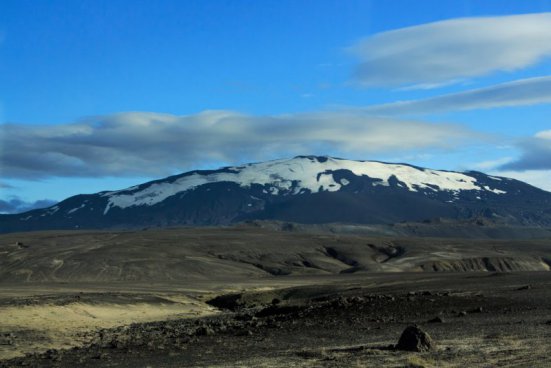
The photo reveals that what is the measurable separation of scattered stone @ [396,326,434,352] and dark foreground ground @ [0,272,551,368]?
0.96 ft

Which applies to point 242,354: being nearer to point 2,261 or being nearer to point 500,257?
point 2,261

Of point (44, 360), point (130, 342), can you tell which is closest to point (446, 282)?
point (130, 342)

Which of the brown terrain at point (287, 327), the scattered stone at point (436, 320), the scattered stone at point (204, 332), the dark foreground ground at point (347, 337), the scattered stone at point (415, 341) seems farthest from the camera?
the scattered stone at point (204, 332)

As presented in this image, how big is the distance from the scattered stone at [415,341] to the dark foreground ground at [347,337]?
0.96 ft

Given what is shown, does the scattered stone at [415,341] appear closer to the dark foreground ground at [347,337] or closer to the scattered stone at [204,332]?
the dark foreground ground at [347,337]

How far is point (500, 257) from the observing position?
128 metres

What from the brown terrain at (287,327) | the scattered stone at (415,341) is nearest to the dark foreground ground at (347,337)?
the brown terrain at (287,327)

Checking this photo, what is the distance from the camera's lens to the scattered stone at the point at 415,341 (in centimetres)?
2364

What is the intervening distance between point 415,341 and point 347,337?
254 inches

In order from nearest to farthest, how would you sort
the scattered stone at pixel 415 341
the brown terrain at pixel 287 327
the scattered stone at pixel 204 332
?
1. the scattered stone at pixel 415 341
2. the brown terrain at pixel 287 327
3. the scattered stone at pixel 204 332

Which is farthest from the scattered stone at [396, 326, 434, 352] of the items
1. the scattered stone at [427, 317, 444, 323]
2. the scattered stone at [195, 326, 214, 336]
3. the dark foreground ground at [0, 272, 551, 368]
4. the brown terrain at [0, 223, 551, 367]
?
the scattered stone at [195, 326, 214, 336]

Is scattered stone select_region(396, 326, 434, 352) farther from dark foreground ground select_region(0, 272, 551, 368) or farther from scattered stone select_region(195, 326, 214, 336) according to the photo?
scattered stone select_region(195, 326, 214, 336)

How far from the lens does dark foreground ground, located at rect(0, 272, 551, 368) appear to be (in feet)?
74.7

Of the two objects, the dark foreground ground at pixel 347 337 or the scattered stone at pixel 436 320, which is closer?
the dark foreground ground at pixel 347 337
